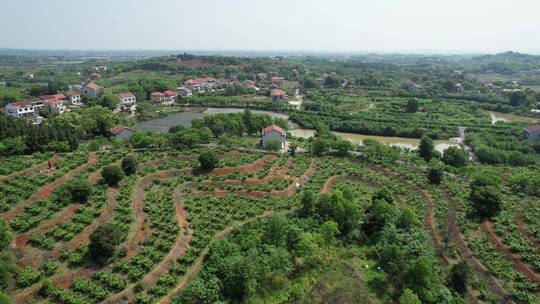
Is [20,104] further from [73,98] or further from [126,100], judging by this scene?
[126,100]

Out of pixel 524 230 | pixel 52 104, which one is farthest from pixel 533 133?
pixel 52 104

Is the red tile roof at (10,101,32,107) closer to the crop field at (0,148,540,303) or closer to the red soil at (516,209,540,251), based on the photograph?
the crop field at (0,148,540,303)

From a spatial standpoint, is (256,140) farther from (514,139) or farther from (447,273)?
(514,139)

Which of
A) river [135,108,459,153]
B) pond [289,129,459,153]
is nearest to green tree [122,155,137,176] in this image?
river [135,108,459,153]

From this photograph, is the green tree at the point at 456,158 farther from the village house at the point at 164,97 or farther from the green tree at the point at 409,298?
the village house at the point at 164,97

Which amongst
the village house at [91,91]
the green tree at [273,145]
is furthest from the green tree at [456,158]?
the village house at [91,91]

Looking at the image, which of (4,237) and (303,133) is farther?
(303,133)
